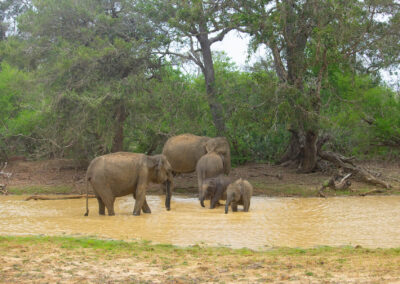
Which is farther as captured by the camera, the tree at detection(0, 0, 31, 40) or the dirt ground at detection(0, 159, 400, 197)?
the tree at detection(0, 0, 31, 40)

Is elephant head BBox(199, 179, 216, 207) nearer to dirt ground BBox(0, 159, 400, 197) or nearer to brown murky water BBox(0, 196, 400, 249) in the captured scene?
brown murky water BBox(0, 196, 400, 249)

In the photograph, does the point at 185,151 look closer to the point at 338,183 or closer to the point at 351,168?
the point at 338,183

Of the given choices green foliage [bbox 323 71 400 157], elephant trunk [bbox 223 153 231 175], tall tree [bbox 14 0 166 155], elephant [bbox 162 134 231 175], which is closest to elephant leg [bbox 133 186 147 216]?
elephant [bbox 162 134 231 175]

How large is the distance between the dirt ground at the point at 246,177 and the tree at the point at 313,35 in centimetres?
198

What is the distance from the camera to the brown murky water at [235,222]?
9.70 meters

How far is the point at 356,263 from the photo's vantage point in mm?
7160

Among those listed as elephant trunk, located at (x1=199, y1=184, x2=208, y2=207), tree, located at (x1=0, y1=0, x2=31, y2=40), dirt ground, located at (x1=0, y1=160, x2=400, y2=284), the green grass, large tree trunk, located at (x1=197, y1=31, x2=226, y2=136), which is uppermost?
tree, located at (x1=0, y1=0, x2=31, y2=40)

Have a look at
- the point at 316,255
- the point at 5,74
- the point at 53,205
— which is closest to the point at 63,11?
the point at 5,74

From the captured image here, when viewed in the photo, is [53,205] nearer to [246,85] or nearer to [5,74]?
[246,85]

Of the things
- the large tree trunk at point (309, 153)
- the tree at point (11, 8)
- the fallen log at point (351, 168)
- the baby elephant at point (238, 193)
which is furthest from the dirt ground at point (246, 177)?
the tree at point (11, 8)

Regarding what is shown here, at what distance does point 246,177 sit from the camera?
19.7m

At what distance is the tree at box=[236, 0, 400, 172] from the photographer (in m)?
16.3

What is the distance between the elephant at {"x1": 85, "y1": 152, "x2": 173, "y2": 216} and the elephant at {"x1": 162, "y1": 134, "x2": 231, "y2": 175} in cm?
410

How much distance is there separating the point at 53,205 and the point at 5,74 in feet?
36.5
